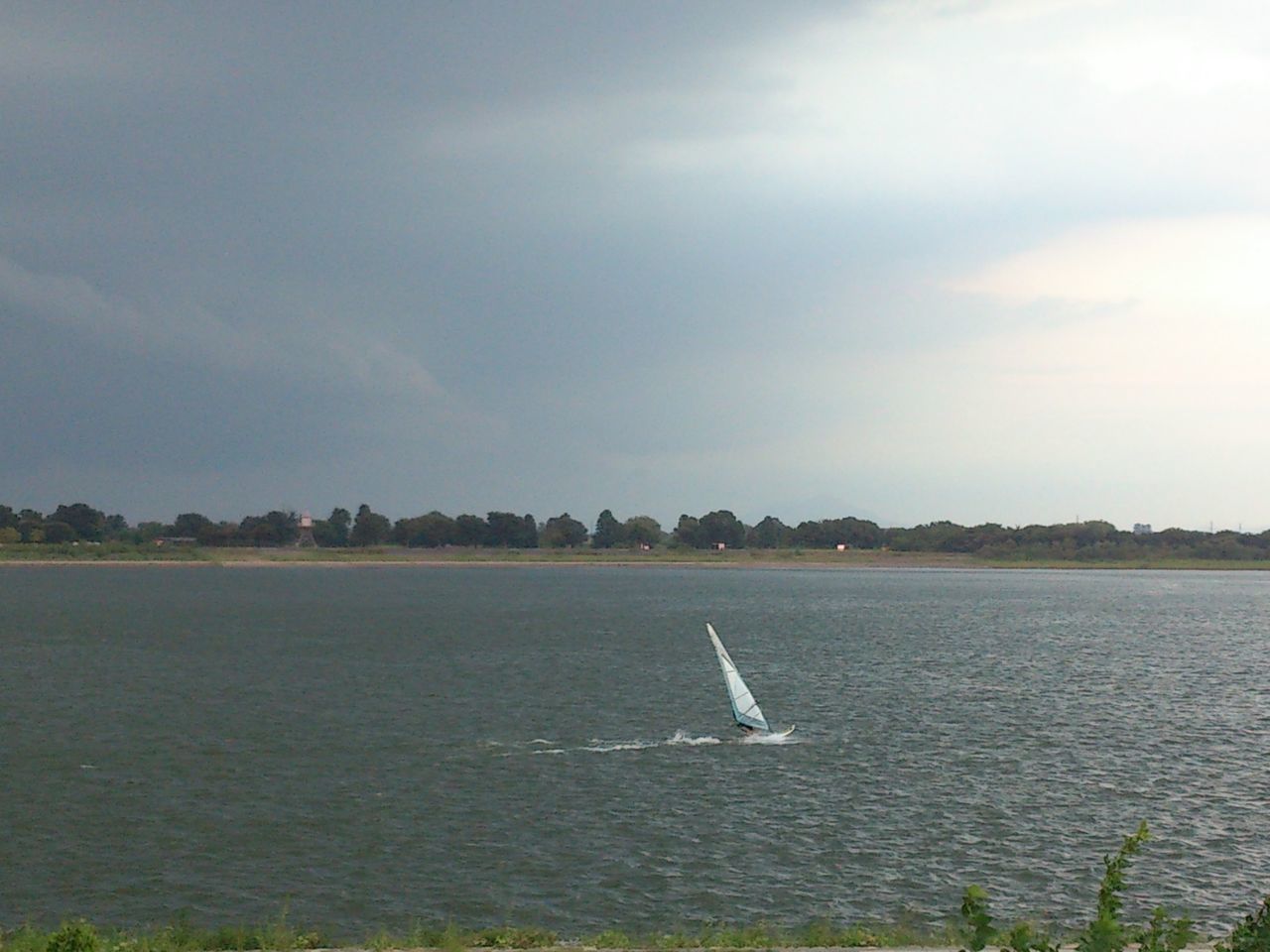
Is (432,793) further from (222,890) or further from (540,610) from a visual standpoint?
(540,610)

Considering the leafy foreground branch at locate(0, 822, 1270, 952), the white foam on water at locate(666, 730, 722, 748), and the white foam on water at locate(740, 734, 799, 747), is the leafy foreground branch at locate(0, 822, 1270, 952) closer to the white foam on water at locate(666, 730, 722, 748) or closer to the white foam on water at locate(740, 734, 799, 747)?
the white foam on water at locate(666, 730, 722, 748)

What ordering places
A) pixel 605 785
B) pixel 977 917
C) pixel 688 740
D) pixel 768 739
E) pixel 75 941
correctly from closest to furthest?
pixel 977 917, pixel 75 941, pixel 605 785, pixel 768 739, pixel 688 740

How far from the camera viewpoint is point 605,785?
44156 mm

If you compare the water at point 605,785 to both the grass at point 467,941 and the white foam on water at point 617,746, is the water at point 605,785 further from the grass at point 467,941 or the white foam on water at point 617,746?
the grass at point 467,941

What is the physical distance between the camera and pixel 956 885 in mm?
31172

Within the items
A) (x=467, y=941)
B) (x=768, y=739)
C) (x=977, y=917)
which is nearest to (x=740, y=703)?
(x=768, y=739)

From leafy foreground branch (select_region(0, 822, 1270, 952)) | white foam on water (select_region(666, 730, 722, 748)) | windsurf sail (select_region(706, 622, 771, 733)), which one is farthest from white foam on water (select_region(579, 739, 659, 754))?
leafy foreground branch (select_region(0, 822, 1270, 952))

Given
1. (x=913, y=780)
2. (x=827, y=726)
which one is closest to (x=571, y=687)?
(x=827, y=726)

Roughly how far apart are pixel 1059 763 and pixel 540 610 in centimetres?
11197

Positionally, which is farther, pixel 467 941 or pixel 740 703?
pixel 740 703

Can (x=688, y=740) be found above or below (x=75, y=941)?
below

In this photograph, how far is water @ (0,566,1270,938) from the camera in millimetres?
30156

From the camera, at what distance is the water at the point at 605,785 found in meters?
→ 30.2

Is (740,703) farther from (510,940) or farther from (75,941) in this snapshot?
(75,941)
